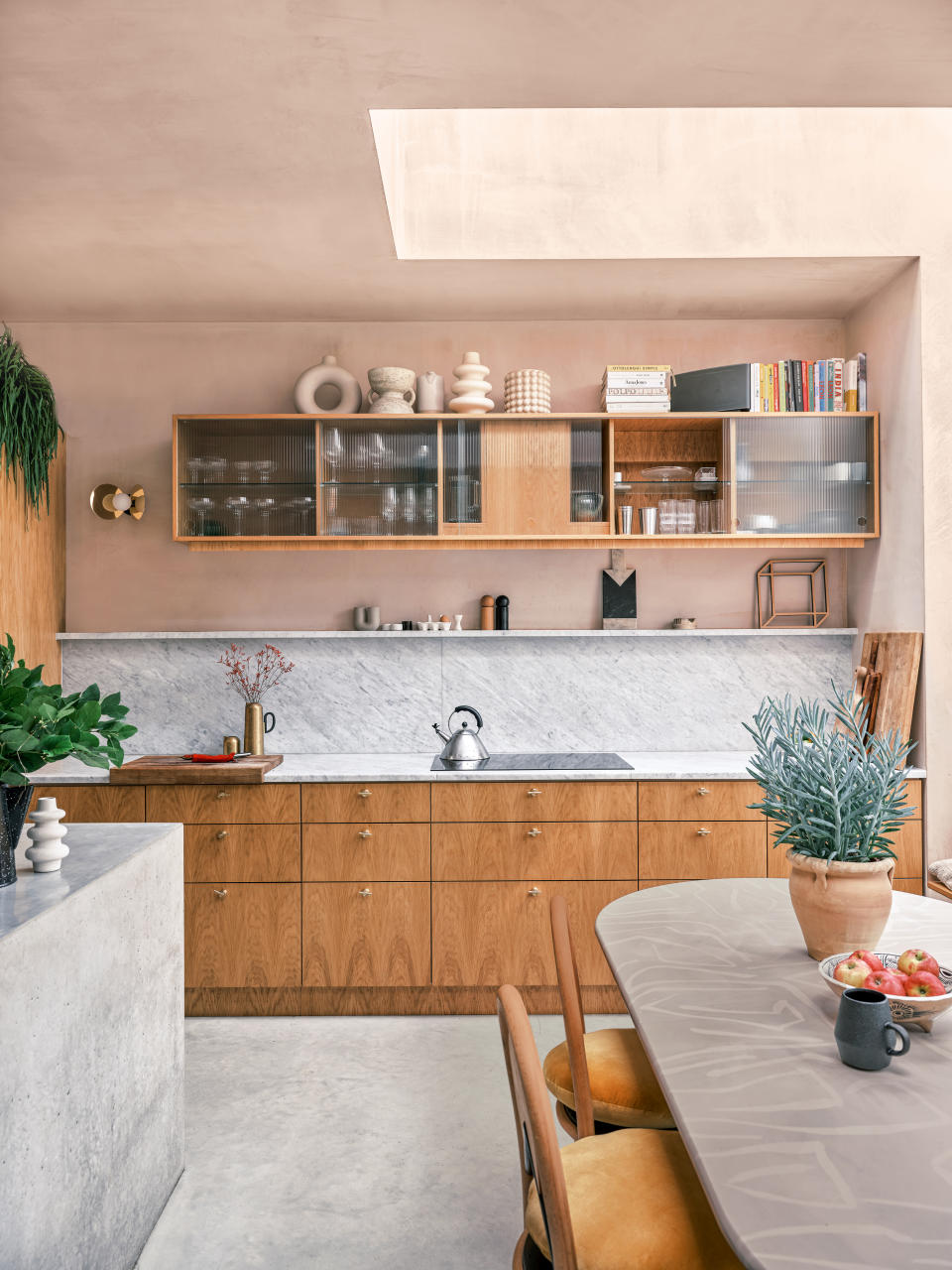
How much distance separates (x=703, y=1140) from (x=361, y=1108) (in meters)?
1.93

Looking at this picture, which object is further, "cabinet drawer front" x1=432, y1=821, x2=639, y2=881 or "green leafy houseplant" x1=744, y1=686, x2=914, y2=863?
"cabinet drawer front" x1=432, y1=821, x2=639, y2=881

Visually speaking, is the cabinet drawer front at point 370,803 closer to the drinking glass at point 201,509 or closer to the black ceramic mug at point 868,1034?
the drinking glass at point 201,509

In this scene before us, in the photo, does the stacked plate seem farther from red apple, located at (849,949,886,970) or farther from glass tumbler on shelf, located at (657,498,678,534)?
red apple, located at (849,949,886,970)

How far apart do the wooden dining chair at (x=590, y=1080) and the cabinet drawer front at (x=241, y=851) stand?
5.61 feet

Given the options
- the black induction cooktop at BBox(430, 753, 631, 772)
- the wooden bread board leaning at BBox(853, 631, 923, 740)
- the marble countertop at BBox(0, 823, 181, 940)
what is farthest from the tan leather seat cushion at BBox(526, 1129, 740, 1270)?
the wooden bread board leaning at BBox(853, 631, 923, 740)

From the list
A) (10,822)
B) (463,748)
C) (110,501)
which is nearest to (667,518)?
(463,748)

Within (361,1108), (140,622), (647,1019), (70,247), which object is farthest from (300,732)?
(647,1019)

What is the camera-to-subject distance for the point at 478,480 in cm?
383

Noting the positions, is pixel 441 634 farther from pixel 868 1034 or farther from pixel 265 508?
pixel 868 1034

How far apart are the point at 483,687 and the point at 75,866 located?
93.5 inches

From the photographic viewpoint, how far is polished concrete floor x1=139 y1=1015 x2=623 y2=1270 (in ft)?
7.06

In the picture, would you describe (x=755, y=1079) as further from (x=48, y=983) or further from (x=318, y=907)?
(x=318, y=907)

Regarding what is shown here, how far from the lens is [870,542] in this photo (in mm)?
3906

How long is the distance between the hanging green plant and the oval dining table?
3.04 meters
